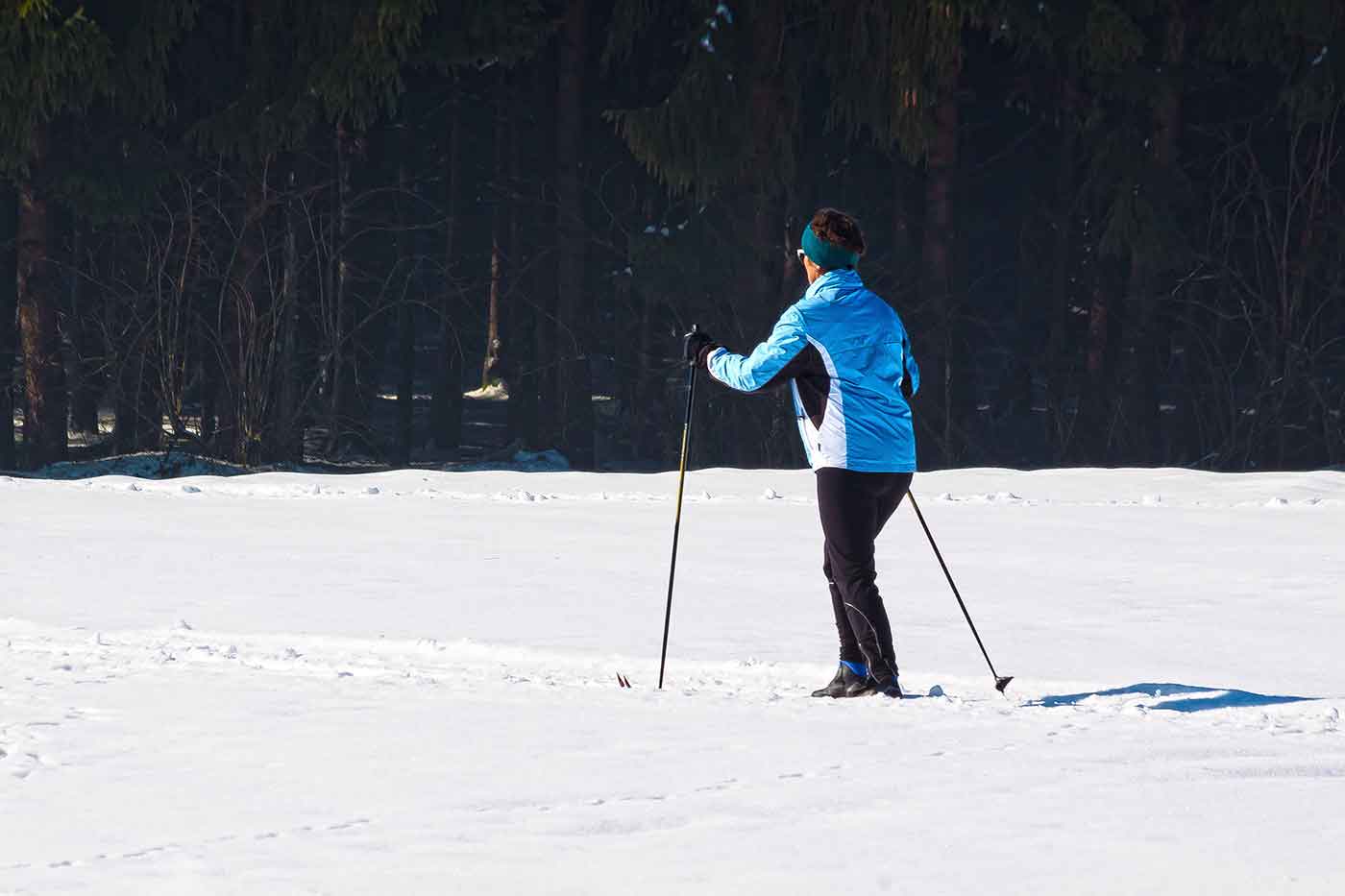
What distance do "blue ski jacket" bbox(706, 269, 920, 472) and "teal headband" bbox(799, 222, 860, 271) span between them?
3.1 inches

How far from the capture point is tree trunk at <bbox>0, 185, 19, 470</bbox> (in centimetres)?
2145

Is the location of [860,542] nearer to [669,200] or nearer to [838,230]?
[838,230]

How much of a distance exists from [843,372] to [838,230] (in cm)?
51

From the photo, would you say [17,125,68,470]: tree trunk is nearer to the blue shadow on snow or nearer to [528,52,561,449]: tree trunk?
[528,52,561,449]: tree trunk

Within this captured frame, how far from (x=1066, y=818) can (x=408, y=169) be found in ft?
69.2

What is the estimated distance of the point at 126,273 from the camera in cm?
→ 2234

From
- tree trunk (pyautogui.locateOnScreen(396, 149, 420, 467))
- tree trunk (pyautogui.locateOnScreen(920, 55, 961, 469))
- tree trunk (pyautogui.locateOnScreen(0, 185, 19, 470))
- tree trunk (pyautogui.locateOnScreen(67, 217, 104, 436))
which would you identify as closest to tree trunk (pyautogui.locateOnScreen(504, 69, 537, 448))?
tree trunk (pyautogui.locateOnScreen(396, 149, 420, 467))

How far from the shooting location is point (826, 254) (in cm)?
647

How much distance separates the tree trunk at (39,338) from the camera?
2008 centimetres

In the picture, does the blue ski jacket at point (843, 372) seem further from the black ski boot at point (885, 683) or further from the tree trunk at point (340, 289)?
the tree trunk at point (340, 289)

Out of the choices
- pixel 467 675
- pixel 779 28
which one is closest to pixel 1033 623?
pixel 467 675

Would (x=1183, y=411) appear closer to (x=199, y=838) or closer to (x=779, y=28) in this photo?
(x=779, y=28)

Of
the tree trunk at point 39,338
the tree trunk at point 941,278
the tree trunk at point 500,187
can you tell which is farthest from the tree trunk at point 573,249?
the tree trunk at point 39,338

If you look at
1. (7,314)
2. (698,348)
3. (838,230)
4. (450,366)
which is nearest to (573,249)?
(450,366)
